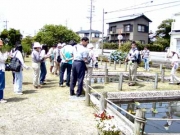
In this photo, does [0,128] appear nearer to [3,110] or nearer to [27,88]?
[3,110]

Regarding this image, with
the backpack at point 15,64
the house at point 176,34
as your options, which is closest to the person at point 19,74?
the backpack at point 15,64

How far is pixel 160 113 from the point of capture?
8.25m

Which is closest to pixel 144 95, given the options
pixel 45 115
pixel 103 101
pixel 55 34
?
pixel 103 101

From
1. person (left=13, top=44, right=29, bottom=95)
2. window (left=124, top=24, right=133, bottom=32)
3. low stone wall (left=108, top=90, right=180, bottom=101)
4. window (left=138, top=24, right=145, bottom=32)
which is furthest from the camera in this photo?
window (left=138, top=24, right=145, bottom=32)

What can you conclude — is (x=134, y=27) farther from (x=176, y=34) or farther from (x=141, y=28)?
(x=176, y=34)

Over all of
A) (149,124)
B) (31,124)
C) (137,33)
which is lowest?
(149,124)

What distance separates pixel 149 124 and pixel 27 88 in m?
4.77

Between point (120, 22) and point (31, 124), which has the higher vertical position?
point (120, 22)

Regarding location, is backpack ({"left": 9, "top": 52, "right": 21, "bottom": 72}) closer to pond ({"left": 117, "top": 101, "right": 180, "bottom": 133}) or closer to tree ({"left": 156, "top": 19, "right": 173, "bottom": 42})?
pond ({"left": 117, "top": 101, "right": 180, "bottom": 133})

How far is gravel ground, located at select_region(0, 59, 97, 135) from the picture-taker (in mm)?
4914

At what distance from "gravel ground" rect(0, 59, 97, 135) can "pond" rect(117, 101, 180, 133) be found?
181 centimetres

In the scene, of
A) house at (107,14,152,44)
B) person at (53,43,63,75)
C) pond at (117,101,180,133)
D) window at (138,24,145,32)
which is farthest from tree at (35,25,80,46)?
pond at (117,101,180,133)

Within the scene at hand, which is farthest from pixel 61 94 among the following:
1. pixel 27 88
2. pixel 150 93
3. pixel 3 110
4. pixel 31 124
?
pixel 150 93

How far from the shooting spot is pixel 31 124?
205 inches
